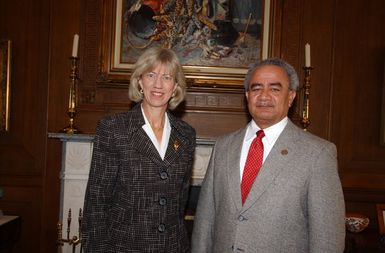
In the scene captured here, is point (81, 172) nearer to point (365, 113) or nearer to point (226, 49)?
point (226, 49)

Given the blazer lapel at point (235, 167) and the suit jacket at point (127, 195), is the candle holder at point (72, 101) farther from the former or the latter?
the blazer lapel at point (235, 167)

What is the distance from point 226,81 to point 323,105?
0.94 meters

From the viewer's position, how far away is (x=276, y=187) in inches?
62.6

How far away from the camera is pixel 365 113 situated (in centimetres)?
352

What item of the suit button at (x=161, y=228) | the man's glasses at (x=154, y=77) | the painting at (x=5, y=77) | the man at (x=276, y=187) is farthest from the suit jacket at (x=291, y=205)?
the painting at (x=5, y=77)

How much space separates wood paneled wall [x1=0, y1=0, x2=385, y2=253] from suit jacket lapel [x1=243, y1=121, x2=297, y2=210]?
1.84 m

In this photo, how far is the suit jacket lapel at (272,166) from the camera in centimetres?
160

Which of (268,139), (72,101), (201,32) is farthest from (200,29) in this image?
(268,139)

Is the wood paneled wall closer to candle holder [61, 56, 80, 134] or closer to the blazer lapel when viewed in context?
candle holder [61, 56, 80, 134]

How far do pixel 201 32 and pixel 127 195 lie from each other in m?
2.11

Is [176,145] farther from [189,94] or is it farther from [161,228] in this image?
[189,94]

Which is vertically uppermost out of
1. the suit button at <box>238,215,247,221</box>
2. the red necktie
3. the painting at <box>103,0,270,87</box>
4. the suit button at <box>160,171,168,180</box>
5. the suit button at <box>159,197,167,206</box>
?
the painting at <box>103,0,270,87</box>

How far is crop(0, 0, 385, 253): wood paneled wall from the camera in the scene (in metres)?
3.48

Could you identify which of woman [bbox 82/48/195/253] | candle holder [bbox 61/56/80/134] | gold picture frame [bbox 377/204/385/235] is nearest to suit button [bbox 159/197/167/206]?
woman [bbox 82/48/195/253]
